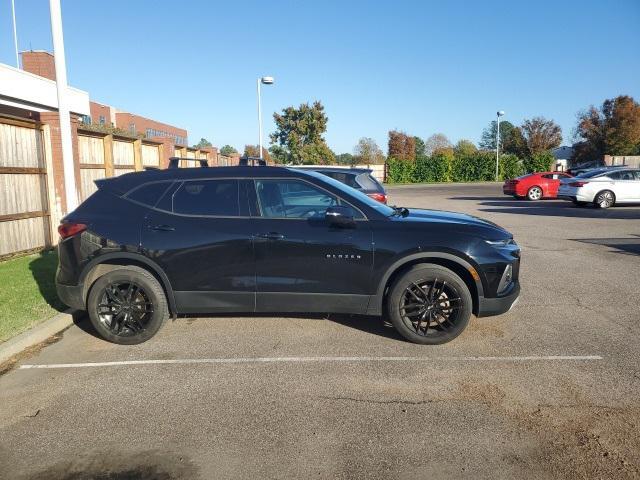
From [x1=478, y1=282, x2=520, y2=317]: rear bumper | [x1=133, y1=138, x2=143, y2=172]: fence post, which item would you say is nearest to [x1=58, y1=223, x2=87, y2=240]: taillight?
[x1=478, y1=282, x2=520, y2=317]: rear bumper

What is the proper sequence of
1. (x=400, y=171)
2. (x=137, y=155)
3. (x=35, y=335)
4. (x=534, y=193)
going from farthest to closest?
(x=400, y=171), (x=534, y=193), (x=137, y=155), (x=35, y=335)

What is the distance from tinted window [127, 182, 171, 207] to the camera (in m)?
5.12

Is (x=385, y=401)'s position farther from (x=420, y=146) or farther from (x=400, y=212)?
(x=420, y=146)

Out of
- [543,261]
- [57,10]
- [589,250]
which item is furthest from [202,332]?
[589,250]

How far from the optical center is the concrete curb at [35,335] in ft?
15.4

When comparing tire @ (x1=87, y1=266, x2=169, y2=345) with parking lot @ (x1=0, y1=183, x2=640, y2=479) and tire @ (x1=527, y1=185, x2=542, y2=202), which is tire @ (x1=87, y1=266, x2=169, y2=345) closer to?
parking lot @ (x1=0, y1=183, x2=640, y2=479)

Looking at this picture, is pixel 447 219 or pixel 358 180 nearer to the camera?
pixel 447 219

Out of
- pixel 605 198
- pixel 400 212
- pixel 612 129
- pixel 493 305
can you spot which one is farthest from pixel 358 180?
pixel 612 129

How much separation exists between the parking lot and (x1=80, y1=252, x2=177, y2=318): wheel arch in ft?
1.73

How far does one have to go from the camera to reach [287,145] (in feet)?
166

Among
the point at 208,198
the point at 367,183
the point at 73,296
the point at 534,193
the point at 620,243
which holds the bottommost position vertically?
the point at 620,243

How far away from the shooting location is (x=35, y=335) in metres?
5.09

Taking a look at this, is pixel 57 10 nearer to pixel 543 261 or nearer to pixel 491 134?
pixel 543 261

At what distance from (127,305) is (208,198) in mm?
1376
